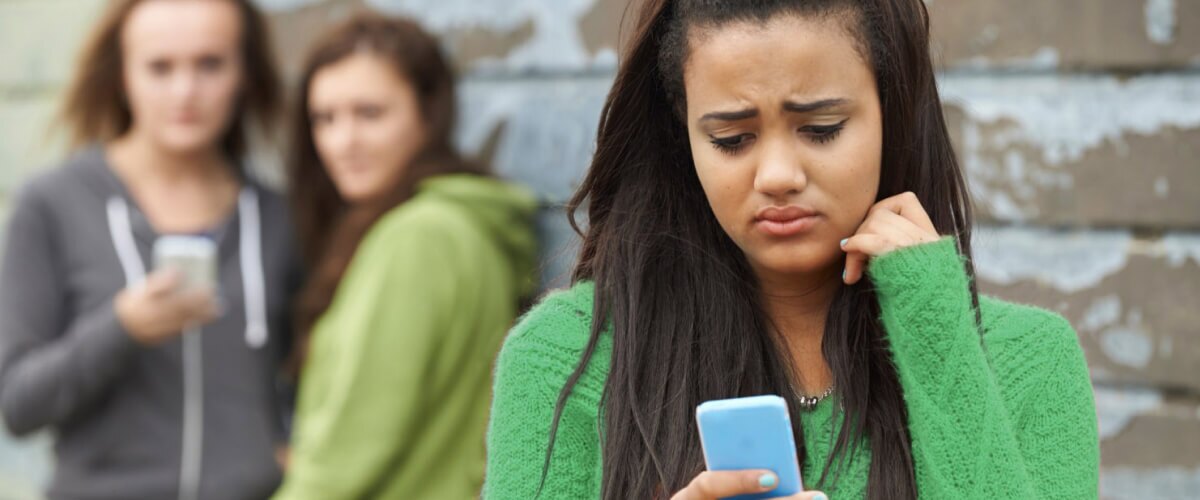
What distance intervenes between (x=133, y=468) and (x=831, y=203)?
2229mm

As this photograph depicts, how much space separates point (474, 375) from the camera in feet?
11.1

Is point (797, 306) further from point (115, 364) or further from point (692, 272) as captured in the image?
point (115, 364)

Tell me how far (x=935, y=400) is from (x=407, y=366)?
1.64 meters

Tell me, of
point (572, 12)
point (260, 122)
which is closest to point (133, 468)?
point (260, 122)

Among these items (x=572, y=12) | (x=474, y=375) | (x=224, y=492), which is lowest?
(x=224, y=492)

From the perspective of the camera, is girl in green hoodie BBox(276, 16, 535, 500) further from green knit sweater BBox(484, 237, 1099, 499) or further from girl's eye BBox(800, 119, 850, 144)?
girl's eye BBox(800, 119, 850, 144)

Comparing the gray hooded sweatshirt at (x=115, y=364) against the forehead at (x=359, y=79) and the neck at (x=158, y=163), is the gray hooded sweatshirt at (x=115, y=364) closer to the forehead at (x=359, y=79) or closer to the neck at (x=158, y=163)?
the neck at (x=158, y=163)

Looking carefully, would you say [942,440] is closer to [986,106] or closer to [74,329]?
[986,106]

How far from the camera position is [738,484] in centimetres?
166

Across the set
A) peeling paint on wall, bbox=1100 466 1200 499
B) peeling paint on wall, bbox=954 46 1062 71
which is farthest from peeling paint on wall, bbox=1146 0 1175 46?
peeling paint on wall, bbox=1100 466 1200 499

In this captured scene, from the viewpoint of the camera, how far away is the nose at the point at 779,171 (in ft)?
6.01

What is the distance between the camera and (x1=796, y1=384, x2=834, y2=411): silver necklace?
196 centimetres

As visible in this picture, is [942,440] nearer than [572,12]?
Yes

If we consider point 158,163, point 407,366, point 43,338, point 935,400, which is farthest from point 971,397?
point 158,163
